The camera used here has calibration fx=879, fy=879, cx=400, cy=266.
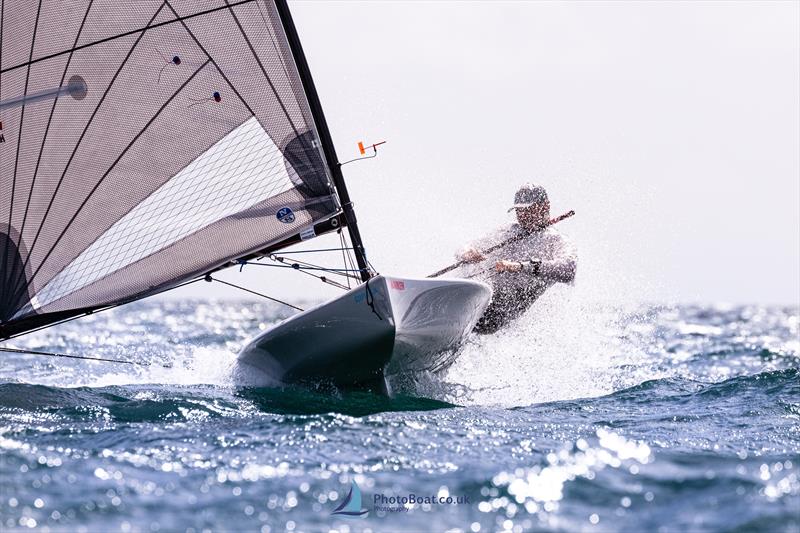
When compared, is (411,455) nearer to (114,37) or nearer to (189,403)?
(189,403)

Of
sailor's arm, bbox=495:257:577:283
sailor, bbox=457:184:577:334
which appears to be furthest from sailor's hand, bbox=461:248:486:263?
sailor's arm, bbox=495:257:577:283

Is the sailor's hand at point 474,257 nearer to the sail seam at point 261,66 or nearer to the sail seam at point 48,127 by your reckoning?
the sail seam at point 261,66

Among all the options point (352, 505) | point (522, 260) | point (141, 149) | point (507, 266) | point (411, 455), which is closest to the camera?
point (352, 505)

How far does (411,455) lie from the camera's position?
3957mm

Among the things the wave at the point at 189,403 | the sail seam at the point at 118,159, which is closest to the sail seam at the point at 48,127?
the sail seam at the point at 118,159

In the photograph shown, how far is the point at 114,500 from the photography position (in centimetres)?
325

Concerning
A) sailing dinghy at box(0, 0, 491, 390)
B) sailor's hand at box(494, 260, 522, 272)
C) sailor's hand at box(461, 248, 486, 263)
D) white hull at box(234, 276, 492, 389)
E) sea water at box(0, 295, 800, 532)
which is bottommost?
sea water at box(0, 295, 800, 532)

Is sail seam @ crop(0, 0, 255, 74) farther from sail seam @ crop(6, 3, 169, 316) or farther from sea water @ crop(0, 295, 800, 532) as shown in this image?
sea water @ crop(0, 295, 800, 532)

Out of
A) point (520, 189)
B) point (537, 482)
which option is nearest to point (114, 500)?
point (537, 482)

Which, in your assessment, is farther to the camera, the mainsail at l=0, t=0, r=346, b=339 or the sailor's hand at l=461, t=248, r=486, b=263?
the sailor's hand at l=461, t=248, r=486, b=263

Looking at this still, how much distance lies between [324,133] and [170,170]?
3.42 ft

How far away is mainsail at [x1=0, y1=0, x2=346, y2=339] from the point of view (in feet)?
17.7

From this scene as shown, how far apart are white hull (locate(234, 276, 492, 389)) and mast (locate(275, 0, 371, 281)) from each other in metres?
0.46

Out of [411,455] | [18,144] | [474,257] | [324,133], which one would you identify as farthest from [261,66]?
[411,455]
